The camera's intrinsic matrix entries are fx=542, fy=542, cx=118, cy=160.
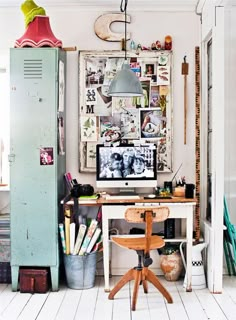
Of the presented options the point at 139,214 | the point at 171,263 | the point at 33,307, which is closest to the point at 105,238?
the point at 139,214

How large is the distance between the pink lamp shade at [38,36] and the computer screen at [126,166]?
101cm

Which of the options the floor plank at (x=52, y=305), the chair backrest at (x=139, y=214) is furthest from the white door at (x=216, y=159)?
the floor plank at (x=52, y=305)

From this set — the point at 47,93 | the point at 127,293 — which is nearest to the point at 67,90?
the point at 47,93

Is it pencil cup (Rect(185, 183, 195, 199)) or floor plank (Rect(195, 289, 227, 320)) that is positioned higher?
pencil cup (Rect(185, 183, 195, 199))

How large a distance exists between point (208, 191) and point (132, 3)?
1.88 m

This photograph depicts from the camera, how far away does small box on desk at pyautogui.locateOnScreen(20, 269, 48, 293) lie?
455cm

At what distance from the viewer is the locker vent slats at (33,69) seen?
461 cm

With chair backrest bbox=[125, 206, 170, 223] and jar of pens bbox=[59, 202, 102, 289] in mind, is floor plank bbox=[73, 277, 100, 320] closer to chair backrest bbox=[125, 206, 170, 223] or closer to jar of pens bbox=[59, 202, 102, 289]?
jar of pens bbox=[59, 202, 102, 289]

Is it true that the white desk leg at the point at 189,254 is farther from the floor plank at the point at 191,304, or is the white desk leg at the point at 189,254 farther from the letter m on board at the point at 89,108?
the letter m on board at the point at 89,108

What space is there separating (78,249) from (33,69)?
159cm

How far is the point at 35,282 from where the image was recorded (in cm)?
456

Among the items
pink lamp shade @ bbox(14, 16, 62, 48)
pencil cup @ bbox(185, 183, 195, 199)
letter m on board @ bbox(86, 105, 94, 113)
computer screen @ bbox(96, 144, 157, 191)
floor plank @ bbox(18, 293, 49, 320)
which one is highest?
pink lamp shade @ bbox(14, 16, 62, 48)

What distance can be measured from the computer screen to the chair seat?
2.16 ft

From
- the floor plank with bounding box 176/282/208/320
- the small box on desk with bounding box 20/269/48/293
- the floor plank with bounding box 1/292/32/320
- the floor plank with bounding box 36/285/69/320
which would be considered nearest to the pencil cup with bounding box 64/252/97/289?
the floor plank with bounding box 36/285/69/320
